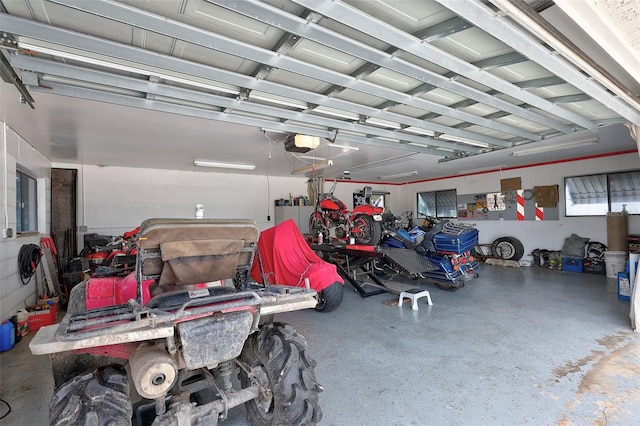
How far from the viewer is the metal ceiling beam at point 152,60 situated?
1.67 metres

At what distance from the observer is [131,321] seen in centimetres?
122

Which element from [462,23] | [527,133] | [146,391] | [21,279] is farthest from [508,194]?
[21,279]

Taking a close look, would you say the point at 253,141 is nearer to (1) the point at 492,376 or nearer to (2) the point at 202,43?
(2) the point at 202,43

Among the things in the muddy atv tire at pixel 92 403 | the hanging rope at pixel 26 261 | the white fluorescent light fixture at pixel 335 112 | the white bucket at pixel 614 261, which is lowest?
the white bucket at pixel 614 261

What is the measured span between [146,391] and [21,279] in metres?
4.03

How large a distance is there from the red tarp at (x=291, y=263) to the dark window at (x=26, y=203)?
3.39 meters

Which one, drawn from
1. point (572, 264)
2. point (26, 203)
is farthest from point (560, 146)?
point (26, 203)

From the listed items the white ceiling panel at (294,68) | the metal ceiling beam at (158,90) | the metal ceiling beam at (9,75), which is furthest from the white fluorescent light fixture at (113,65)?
the metal ceiling beam at (9,75)

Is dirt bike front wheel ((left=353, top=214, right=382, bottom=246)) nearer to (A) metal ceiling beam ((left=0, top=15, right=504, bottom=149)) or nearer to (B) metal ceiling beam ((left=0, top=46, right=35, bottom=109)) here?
(A) metal ceiling beam ((left=0, top=15, right=504, bottom=149))

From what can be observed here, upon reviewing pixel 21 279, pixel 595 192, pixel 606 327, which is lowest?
pixel 606 327

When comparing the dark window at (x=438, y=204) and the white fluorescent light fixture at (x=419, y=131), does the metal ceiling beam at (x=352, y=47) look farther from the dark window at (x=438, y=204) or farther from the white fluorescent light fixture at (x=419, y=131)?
the dark window at (x=438, y=204)

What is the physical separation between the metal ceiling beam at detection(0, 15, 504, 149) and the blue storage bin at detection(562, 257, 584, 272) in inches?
253

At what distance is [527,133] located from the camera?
4.20 metres

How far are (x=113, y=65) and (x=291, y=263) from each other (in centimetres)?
278
